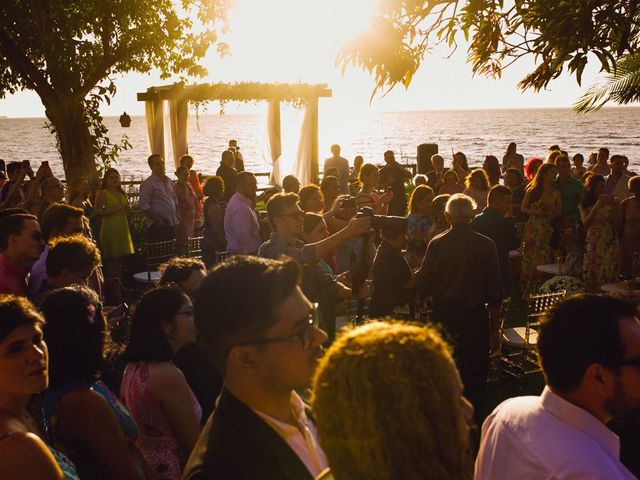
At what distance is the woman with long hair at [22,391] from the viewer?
2027 millimetres

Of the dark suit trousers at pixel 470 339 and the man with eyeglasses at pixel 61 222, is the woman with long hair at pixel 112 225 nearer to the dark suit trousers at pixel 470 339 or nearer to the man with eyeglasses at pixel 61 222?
the man with eyeglasses at pixel 61 222

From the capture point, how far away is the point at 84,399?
2643mm

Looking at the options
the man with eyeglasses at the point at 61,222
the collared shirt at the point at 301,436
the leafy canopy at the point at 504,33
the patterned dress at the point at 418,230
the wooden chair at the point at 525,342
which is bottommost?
the wooden chair at the point at 525,342

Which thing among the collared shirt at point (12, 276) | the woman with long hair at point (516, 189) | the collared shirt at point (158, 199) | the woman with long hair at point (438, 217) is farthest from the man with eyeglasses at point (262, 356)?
the woman with long hair at point (516, 189)

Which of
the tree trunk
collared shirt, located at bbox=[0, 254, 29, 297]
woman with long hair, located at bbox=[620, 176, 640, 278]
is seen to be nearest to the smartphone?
collared shirt, located at bbox=[0, 254, 29, 297]

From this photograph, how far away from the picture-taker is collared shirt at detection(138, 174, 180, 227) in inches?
359

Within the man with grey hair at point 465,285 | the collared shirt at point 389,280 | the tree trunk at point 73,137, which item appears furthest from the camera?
the tree trunk at point 73,137

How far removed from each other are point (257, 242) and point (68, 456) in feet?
15.8

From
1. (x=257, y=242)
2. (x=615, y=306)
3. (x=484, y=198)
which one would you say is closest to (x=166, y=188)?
(x=257, y=242)

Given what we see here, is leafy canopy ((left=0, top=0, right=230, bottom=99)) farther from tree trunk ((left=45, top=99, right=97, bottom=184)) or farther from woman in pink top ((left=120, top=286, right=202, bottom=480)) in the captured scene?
woman in pink top ((left=120, top=286, right=202, bottom=480))

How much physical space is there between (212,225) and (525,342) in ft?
14.3

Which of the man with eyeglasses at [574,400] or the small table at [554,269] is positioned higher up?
the man with eyeglasses at [574,400]

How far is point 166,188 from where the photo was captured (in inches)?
368

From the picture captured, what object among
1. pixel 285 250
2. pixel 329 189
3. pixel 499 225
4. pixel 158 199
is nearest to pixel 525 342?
pixel 499 225
